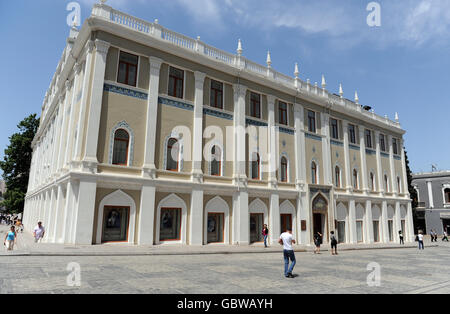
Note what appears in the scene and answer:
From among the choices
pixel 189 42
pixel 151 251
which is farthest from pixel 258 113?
pixel 151 251

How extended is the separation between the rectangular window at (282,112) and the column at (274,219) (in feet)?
20.9

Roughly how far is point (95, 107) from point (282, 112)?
15139 millimetres

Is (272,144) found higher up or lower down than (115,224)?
higher up

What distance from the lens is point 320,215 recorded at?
2716 cm

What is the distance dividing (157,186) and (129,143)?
300cm

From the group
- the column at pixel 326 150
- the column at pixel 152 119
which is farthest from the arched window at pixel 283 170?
the column at pixel 152 119

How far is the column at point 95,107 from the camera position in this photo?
16594mm

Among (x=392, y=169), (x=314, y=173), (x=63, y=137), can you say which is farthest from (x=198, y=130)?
(x=392, y=169)

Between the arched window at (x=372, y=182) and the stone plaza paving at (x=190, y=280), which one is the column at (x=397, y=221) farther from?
the stone plaza paving at (x=190, y=280)

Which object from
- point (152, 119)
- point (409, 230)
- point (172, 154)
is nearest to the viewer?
point (152, 119)

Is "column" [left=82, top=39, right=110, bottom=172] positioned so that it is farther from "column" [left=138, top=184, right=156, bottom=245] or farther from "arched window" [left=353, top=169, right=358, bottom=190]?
"arched window" [left=353, top=169, right=358, bottom=190]

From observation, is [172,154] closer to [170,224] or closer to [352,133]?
[170,224]

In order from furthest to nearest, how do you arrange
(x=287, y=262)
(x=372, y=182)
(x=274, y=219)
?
(x=372, y=182) → (x=274, y=219) → (x=287, y=262)

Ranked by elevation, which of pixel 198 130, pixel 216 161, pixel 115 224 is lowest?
pixel 115 224
